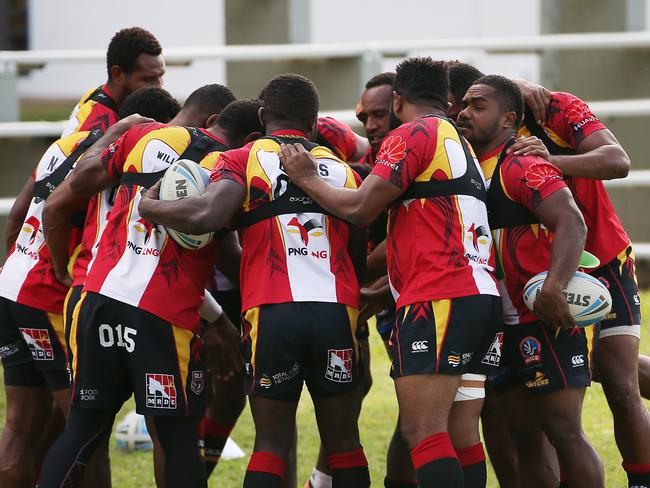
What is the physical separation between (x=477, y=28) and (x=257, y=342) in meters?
12.2

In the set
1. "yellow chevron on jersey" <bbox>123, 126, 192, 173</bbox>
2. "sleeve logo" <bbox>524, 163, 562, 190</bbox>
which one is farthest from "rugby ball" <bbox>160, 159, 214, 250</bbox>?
"sleeve logo" <bbox>524, 163, 562, 190</bbox>

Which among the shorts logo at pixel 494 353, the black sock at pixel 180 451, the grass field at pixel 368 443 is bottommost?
the grass field at pixel 368 443

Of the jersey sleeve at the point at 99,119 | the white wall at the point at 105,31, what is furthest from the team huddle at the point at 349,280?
the white wall at the point at 105,31

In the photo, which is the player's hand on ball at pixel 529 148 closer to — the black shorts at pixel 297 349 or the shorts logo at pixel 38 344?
the black shorts at pixel 297 349

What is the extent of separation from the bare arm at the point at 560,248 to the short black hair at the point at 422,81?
Result: 0.78 meters

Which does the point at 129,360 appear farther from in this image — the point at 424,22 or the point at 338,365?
the point at 424,22

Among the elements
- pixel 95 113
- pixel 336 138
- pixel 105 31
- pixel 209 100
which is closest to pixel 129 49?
pixel 95 113

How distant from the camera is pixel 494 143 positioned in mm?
5711

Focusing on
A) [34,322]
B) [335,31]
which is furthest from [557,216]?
[335,31]

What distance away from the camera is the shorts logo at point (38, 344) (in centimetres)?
618

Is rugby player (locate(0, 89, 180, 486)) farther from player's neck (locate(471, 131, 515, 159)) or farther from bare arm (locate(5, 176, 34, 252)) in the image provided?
player's neck (locate(471, 131, 515, 159))

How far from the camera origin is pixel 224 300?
7.00 m

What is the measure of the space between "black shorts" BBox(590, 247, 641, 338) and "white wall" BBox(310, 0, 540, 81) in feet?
33.0

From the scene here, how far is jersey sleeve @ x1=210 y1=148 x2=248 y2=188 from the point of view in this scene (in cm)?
541
